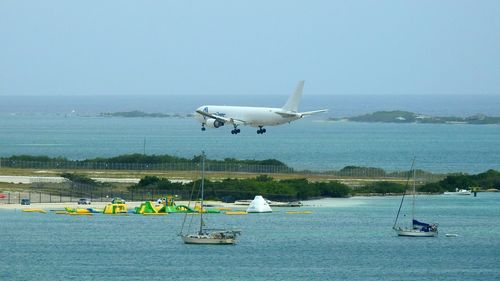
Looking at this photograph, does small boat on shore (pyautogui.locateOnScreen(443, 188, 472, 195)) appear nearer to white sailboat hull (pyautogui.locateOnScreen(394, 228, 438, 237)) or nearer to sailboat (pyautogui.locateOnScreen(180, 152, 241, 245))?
white sailboat hull (pyautogui.locateOnScreen(394, 228, 438, 237))

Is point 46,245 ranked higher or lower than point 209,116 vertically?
lower

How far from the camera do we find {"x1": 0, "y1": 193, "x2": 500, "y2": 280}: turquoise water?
3664 inches

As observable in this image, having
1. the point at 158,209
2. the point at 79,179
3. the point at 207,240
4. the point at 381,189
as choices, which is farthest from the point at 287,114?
the point at 207,240

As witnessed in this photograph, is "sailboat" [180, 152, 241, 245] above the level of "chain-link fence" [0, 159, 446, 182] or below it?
below

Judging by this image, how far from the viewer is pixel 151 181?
464 ft

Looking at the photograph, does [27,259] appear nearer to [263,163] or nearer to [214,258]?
[214,258]

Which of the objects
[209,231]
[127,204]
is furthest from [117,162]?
[209,231]

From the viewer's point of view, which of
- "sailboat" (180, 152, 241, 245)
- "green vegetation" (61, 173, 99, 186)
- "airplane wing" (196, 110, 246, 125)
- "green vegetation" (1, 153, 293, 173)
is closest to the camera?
"sailboat" (180, 152, 241, 245)

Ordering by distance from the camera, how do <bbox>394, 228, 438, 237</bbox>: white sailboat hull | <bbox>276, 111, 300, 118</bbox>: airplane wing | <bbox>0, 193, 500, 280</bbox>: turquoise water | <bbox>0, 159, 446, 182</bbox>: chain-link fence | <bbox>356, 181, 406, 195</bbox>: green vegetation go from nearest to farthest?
<bbox>0, 193, 500, 280</bbox>: turquoise water
<bbox>394, 228, 438, 237</bbox>: white sailboat hull
<bbox>356, 181, 406, 195</bbox>: green vegetation
<bbox>276, 111, 300, 118</bbox>: airplane wing
<bbox>0, 159, 446, 182</bbox>: chain-link fence

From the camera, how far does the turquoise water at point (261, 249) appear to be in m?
93.1

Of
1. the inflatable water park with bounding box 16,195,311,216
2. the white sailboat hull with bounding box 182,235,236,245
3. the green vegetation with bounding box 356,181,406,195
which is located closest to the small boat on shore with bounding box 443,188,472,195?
the green vegetation with bounding box 356,181,406,195

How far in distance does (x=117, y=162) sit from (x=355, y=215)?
5447 centimetres

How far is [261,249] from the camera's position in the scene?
10375cm

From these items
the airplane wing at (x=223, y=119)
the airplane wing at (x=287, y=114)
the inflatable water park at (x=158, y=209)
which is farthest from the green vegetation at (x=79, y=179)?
the airplane wing at (x=287, y=114)
